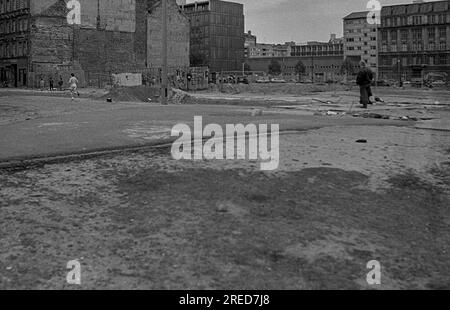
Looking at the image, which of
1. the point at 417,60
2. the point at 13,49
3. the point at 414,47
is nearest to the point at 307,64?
the point at 414,47

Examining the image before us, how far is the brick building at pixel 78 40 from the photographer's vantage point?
6462 centimetres

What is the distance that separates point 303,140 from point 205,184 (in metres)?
4.44

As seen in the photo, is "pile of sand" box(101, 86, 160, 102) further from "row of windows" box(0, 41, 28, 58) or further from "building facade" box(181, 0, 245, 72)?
"building facade" box(181, 0, 245, 72)

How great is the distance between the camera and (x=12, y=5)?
2702 inches

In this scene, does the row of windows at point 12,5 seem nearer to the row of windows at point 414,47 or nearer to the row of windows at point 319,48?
the row of windows at point 414,47

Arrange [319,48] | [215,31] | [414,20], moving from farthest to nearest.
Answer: [319,48]
[215,31]
[414,20]

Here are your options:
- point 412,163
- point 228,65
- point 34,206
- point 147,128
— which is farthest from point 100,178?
point 228,65

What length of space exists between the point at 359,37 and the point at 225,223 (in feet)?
474

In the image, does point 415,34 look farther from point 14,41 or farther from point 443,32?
point 14,41

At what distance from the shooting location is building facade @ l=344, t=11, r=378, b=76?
13750cm

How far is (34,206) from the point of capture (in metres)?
5.46

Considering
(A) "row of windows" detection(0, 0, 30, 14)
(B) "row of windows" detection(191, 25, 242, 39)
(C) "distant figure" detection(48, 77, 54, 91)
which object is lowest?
(C) "distant figure" detection(48, 77, 54, 91)

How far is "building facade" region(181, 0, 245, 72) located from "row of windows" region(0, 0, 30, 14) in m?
64.9

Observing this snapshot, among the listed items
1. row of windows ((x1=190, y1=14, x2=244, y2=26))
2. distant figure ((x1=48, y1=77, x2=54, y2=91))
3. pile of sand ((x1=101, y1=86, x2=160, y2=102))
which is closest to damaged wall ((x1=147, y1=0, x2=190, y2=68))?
distant figure ((x1=48, y1=77, x2=54, y2=91))
